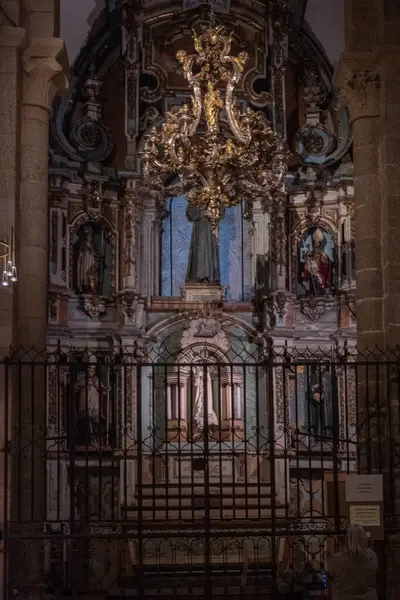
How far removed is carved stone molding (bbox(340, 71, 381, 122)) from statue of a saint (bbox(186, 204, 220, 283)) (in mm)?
7647

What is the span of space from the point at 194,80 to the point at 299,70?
6.18 metres

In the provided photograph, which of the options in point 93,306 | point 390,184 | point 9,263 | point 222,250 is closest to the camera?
point 9,263

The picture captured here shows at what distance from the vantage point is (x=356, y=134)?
1365 cm

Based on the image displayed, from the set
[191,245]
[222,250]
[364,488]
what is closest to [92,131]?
[191,245]

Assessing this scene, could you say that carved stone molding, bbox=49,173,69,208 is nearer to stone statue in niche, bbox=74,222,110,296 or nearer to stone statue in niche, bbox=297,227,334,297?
stone statue in niche, bbox=74,222,110,296

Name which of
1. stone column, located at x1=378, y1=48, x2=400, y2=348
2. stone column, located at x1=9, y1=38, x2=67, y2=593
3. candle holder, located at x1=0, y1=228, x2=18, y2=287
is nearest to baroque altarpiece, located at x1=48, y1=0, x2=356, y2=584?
stone column, located at x1=9, y1=38, x2=67, y2=593

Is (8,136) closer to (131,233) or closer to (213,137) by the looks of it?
(213,137)

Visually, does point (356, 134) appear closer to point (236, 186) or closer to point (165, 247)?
point (236, 186)

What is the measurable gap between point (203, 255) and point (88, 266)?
2.27 metres

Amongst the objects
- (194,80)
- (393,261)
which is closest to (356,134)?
(393,261)

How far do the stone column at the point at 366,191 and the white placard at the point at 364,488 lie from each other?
7.24ft

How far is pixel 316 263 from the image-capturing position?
21203mm

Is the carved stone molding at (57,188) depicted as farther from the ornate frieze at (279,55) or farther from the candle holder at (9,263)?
the candle holder at (9,263)

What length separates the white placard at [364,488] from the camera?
11.2 meters
